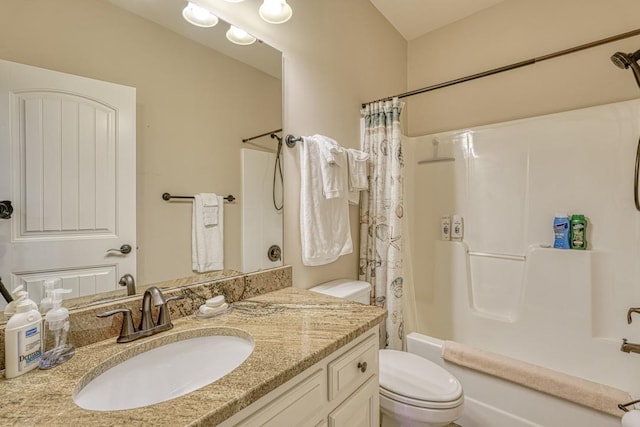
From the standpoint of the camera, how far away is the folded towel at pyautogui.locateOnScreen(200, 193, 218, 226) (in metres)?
1.14

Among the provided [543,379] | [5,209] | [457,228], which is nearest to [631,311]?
[543,379]

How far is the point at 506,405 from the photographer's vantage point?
1429 millimetres

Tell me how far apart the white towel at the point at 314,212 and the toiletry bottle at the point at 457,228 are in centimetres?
104

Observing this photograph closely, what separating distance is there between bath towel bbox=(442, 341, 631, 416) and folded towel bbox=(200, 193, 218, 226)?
1392 millimetres

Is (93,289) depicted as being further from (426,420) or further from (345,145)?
(345,145)

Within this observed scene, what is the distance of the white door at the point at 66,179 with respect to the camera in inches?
29.2

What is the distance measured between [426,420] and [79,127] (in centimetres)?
159

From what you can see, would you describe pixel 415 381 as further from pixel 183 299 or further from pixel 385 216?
pixel 183 299

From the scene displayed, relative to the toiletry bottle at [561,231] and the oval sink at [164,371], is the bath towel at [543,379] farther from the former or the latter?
the oval sink at [164,371]

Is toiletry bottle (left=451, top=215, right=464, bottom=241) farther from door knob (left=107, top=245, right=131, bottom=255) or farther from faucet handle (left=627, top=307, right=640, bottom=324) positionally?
door knob (left=107, top=245, right=131, bottom=255)

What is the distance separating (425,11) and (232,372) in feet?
8.71

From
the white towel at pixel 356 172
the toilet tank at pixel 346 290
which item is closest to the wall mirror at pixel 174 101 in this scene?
the toilet tank at pixel 346 290

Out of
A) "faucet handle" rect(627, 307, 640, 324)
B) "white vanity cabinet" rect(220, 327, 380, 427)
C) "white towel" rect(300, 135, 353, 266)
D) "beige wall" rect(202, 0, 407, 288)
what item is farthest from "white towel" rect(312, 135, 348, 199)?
"faucet handle" rect(627, 307, 640, 324)

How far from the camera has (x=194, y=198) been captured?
1.11 metres
